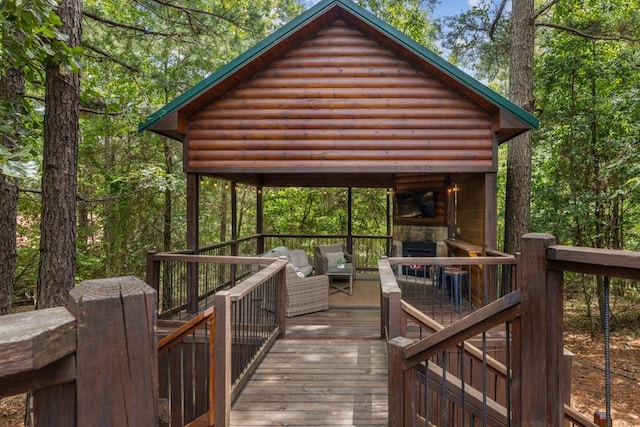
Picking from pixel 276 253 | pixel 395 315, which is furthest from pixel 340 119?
pixel 395 315

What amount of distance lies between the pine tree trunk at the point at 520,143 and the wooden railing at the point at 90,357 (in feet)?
26.4

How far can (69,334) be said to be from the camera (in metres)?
0.81

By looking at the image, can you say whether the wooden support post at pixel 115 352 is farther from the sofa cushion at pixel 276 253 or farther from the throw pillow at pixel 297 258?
the throw pillow at pixel 297 258

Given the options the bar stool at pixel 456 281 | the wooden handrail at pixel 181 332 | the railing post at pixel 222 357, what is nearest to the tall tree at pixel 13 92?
the wooden handrail at pixel 181 332

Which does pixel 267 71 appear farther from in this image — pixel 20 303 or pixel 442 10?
pixel 20 303

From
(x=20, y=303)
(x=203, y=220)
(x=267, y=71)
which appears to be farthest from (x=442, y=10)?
(x=20, y=303)

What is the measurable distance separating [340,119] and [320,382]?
13.3 feet

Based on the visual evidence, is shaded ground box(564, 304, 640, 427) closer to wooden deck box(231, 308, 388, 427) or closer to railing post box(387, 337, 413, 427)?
wooden deck box(231, 308, 388, 427)

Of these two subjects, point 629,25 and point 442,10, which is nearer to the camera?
point 629,25

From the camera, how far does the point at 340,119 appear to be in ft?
20.2

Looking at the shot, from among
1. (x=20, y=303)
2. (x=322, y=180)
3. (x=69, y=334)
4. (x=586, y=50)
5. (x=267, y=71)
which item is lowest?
(x=20, y=303)

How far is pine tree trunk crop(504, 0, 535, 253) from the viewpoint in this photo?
764 cm

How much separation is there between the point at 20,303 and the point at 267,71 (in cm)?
1117

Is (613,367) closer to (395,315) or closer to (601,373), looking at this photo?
(601,373)
